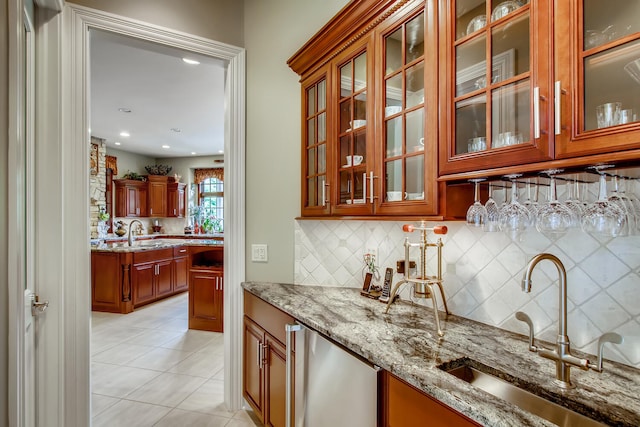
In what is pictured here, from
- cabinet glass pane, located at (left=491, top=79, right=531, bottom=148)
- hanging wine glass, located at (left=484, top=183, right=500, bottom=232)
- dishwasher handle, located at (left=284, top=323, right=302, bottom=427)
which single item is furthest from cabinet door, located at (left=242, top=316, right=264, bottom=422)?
cabinet glass pane, located at (left=491, top=79, right=531, bottom=148)

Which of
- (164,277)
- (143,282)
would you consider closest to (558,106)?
(143,282)

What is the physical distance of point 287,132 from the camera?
2391 millimetres

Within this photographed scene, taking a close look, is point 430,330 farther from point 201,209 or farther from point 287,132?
point 201,209

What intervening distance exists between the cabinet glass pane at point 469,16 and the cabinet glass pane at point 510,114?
275 mm

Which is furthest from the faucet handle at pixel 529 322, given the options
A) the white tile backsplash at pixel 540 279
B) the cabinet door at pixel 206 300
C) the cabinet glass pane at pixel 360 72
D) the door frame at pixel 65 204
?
the cabinet door at pixel 206 300

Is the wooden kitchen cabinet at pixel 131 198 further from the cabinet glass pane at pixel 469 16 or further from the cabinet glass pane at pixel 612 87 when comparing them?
the cabinet glass pane at pixel 612 87

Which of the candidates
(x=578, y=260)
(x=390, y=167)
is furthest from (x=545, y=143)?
(x=390, y=167)

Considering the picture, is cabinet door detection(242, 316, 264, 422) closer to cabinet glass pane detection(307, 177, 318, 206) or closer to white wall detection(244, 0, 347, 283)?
white wall detection(244, 0, 347, 283)

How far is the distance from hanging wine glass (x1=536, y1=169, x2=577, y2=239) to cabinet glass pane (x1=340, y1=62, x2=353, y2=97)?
1.06m

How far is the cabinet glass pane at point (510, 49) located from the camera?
107 centimetres

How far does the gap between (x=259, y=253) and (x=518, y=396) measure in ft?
5.85

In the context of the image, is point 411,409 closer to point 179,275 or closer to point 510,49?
point 510,49

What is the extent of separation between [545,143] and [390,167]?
65 cm

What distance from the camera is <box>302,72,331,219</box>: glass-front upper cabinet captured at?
2007 millimetres
